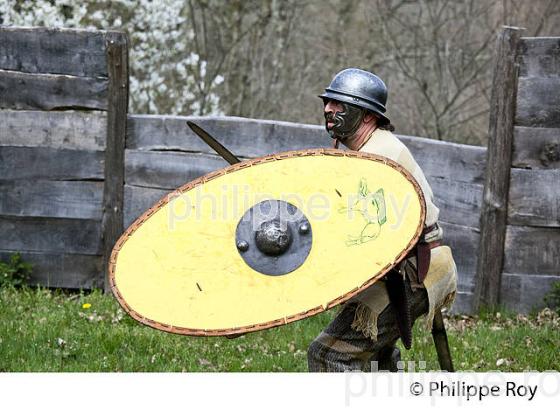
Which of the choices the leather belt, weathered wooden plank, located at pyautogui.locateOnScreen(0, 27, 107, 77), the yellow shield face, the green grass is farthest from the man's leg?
weathered wooden plank, located at pyautogui.locateOnScreen(0, 27, 107, 77)

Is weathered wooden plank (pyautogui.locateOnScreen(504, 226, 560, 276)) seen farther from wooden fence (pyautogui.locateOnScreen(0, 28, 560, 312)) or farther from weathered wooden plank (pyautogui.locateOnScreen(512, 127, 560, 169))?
weathered wooden plank (pyautogui.locateOnScreen(512, 127, 560, 169))

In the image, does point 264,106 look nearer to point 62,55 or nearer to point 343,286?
point 62,55

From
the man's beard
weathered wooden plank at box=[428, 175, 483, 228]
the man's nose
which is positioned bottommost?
weathered wooden plank at box=[428, 175, 483, 228]

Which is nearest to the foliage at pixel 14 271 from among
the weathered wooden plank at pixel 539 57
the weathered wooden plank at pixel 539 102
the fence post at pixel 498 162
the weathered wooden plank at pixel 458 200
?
the weathered wooden plank at pixel 458 200

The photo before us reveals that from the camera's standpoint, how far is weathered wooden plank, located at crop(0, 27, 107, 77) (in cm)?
706

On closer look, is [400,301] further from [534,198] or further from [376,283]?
[534,198]

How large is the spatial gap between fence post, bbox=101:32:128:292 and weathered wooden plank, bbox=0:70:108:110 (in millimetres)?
85

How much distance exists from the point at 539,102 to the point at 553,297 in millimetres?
1242

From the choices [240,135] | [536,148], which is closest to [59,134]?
[240,135]

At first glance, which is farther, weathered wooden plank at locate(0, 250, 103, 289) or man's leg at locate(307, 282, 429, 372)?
weathered wooden plank at locate(0, 250, 103, 289)

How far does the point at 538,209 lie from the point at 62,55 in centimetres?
328

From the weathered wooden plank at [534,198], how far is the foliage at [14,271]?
321 centimetres

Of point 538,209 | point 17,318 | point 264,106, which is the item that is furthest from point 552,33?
point 17,318

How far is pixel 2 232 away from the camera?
7113mm
